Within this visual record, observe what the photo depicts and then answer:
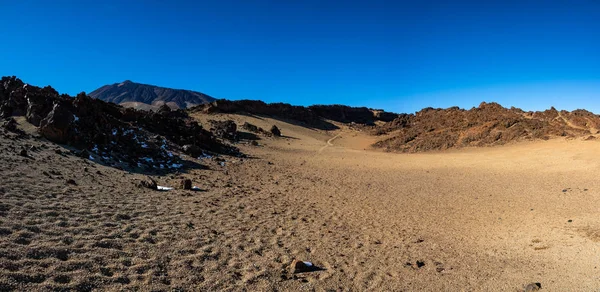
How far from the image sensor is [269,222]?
278 inches

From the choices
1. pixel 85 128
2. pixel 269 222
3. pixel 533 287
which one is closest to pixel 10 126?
pixel 85 128

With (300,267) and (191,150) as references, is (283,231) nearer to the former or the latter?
(300,267)

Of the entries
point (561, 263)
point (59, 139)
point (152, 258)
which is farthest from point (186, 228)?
point (59, 139)

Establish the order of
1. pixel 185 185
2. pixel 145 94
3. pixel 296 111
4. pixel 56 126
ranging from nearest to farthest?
pixel 185 185, pixel 56 126, pixel 296 111, pixel 145 94

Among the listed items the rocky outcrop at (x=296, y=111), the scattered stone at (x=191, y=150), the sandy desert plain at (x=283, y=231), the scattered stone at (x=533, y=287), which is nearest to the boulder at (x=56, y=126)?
the sandy desert plain at (x=283, y=231)

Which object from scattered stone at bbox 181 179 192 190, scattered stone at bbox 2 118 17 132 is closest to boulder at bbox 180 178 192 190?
scattered stone at bbox 181 179 192 190

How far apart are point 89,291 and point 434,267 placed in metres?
4.82

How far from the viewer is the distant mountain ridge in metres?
121

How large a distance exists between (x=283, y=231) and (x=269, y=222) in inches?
23.7

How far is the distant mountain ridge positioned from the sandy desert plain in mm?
116456

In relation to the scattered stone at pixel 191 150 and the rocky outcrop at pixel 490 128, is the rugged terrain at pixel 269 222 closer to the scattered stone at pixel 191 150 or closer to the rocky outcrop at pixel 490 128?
the scattered stone at pixel 191 150

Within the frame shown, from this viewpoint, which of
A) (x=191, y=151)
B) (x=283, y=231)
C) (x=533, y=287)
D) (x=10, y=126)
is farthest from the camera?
(x=191, y=151)

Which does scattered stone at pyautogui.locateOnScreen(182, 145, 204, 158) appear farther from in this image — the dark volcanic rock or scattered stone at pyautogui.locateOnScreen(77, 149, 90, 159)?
the dark volcanic rock

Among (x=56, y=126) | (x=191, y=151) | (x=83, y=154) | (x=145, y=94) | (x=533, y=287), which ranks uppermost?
(x=145, y=94)
